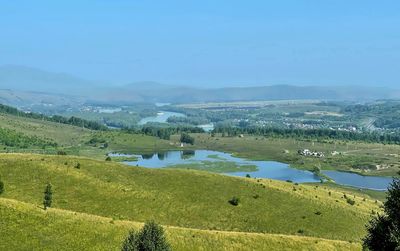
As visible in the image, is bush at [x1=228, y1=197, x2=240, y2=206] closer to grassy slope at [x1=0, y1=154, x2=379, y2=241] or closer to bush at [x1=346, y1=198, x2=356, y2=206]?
grassy slope at [x1=0, y1=154, x2=379, y2=241]

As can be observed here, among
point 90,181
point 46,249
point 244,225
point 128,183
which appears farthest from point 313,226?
point 46,249

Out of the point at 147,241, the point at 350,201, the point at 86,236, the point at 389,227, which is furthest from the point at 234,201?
the point at 147,241

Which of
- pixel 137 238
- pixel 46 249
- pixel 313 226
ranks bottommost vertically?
pixel 313 226

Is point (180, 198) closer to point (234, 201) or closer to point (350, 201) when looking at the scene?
point (234, 201)

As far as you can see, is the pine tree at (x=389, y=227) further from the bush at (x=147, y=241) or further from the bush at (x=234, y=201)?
the bush at (x=234, y=201)

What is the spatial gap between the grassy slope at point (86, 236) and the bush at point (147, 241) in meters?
15.2

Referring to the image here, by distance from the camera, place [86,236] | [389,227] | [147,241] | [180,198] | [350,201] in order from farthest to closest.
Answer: [350,201], [180,198], [86,236], [389,227], [147,241]

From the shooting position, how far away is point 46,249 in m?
58.9

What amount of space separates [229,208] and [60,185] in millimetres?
33398

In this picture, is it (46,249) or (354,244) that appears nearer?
(46,249)

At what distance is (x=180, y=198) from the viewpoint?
10181 centimetres

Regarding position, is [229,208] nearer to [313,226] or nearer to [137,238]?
[313,226]

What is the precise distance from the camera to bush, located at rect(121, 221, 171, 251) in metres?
47.3

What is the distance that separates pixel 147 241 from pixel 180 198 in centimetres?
5432
